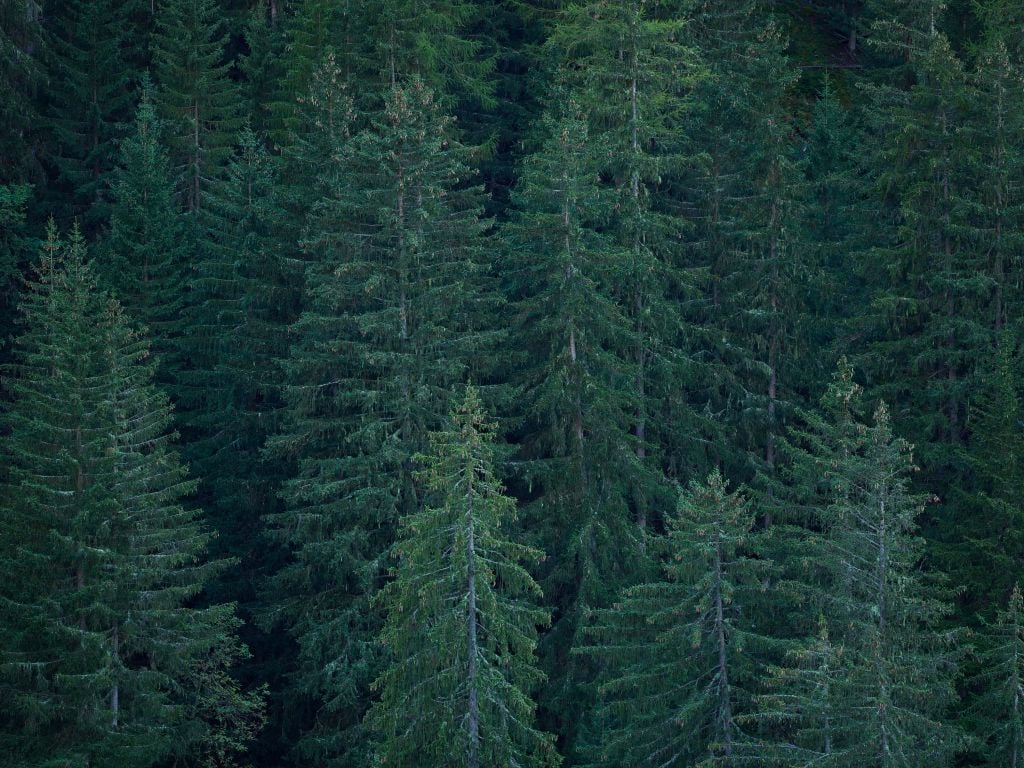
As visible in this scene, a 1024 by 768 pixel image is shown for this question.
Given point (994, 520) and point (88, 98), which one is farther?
point (88, 98)

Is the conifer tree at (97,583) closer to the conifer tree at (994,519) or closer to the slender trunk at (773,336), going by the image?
the slender trunk at (773,336)

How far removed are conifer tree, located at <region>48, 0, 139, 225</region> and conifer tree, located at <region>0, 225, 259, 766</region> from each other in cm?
2103

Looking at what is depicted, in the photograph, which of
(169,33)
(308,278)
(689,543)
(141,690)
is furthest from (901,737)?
(169,33)

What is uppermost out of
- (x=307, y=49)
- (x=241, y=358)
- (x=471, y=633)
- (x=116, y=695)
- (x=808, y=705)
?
(x=307, y=49)

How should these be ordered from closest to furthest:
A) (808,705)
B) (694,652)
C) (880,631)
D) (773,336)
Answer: (808,705), (880,631), (694,652), (773,336)

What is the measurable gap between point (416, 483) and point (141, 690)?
284 inches

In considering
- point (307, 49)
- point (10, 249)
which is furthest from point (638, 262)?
point (10, 249)

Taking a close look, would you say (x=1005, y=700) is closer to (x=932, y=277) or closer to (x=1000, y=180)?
(x=932, y=277)

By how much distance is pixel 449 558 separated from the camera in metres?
22.8

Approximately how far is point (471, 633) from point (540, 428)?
8.15m

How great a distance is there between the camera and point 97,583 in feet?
77.0

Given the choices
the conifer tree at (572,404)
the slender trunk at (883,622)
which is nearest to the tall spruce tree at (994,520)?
the slender trunk at (883,622)

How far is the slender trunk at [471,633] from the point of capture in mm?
21812

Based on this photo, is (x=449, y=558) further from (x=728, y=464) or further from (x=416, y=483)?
(x=728, y=464)
